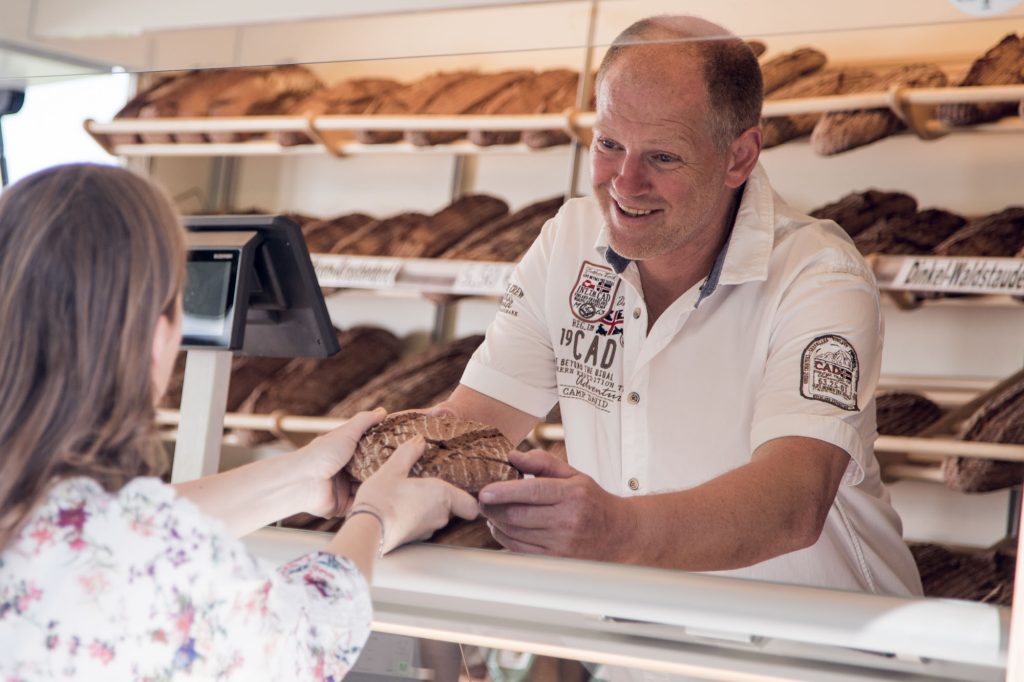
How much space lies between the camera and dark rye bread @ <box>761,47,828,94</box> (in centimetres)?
264

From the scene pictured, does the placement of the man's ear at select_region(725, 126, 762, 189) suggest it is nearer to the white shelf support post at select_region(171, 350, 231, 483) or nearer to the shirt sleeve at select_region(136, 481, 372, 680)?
the white shelf support post at select_region(171, 350, 231, 483)

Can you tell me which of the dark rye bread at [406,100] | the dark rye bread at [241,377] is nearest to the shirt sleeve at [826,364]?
the dark rye bread at [406,100]

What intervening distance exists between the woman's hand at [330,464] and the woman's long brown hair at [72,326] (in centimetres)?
31

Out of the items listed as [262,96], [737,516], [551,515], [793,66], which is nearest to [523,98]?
[793,66]

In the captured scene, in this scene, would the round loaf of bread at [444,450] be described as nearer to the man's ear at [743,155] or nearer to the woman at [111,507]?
the woman at [111,507]

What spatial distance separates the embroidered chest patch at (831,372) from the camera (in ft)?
5.28

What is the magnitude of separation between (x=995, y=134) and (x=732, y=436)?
55.0 inches

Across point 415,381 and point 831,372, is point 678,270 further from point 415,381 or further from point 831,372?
point 415,381

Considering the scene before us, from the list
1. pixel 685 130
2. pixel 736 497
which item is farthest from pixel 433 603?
pixel 685 130

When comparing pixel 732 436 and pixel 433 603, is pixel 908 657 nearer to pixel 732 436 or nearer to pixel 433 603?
pixel 433 603

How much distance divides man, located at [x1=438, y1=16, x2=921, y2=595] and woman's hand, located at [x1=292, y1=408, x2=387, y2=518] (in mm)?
356

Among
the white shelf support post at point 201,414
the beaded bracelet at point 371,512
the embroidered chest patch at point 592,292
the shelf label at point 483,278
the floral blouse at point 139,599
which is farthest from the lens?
the shelf label at point 483,278

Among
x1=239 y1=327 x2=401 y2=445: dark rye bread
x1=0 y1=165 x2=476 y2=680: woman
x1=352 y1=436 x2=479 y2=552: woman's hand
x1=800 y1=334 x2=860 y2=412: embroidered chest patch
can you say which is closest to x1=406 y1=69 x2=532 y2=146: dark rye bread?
x1=239 y1=327 x2=401 y2=445: dark rye bread

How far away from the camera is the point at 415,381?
10.3 ft
